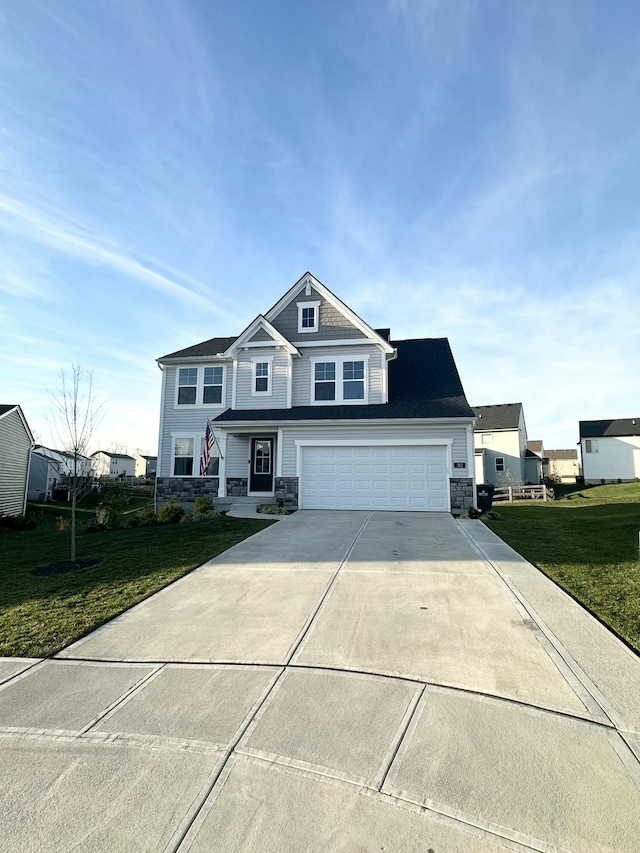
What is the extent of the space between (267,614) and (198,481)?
13.6m

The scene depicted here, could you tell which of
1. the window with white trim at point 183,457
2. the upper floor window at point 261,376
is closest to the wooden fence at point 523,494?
the upper floor window at point 261,376

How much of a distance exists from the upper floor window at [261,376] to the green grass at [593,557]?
9.82 meters

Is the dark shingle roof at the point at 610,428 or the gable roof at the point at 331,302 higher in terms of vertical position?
the gable roof at the point at 331,302

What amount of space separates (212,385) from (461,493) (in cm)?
1120

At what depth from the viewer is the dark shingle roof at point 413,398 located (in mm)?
15641

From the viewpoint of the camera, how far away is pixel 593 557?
812 cm

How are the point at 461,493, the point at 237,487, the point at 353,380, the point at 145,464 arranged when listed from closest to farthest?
the point at 461,493
the point at 353,380
the point at 237,487
the point at 145,464

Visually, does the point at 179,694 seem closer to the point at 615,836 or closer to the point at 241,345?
the point at 615,836

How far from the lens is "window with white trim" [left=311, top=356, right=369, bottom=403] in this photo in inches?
Result: 679

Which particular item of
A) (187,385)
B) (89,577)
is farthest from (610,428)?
(89,577)

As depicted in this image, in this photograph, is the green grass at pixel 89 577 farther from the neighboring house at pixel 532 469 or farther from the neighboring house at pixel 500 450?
the neighboring house at pixel 532 469

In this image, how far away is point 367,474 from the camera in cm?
1568

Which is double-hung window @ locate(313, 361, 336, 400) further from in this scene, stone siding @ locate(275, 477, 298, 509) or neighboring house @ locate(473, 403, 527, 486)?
neighboring house @ locate(473, 403, 527, 486)

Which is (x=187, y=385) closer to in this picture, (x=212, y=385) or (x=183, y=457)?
(x=212, y=385)
